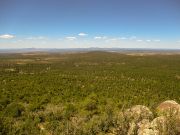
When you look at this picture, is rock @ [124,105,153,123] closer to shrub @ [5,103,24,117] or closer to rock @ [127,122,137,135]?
rock @ [127,122,137,135]

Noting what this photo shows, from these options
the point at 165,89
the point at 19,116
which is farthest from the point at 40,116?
the point at 165,89

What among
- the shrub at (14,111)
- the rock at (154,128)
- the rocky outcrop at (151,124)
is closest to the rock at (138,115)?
the rocky outcrop at (151,124)

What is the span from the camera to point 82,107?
71.3ft

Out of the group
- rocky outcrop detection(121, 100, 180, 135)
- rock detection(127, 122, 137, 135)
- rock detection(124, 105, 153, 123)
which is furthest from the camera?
rock detection(124, 105, 153, 123)

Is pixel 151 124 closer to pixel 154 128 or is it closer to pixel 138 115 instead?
pixel 154 128

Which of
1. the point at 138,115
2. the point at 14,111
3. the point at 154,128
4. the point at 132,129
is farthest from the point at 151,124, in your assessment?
the point at 14,111

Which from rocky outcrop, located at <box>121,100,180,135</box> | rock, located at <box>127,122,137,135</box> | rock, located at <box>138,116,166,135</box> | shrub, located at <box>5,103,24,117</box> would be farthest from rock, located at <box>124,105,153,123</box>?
shrub, located at <box>5,103,24,117</box>

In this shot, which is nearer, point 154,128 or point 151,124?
point 154,128

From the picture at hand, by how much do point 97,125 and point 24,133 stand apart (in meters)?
4.67

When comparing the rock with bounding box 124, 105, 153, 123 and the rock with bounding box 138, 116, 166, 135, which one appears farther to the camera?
the rock with bounding box 124, 105, 153, 123

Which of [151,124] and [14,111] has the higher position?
[151,124]

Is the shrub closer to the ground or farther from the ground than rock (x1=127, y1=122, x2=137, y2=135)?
closer to the ground

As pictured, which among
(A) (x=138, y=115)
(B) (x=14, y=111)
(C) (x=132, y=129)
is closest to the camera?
(C) (x=132, y=129)

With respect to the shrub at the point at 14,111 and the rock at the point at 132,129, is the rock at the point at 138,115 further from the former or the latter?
the shrub at the point at 14,111
